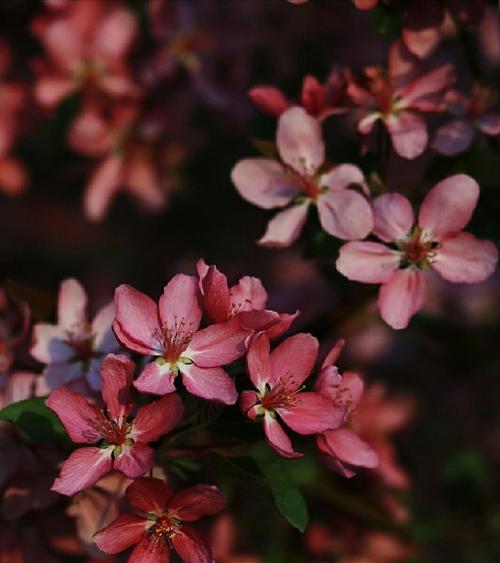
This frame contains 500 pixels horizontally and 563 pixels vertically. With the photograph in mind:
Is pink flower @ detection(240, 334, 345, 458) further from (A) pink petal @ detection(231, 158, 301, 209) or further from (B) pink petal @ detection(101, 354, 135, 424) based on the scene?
(A) pink petal @ detection(231, 158, 301, 209)

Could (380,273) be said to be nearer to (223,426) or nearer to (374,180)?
(374,180)

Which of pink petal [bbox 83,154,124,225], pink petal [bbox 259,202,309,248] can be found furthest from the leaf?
pink petal [bbox 83,154,124,225]

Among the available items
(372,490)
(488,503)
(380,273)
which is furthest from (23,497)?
(488,503)

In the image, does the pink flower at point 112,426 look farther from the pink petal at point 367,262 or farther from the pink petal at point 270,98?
the pink petal at point 270,98

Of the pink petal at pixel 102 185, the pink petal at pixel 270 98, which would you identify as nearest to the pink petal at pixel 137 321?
the pink petal at pixel 270 98

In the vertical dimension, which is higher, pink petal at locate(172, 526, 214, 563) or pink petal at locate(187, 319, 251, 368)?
pink petal at locate(187, 319, 251, 368)

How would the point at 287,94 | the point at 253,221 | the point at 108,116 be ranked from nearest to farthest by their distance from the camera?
the point at 108,116 → the point at 287,94 → the point at 253,221
